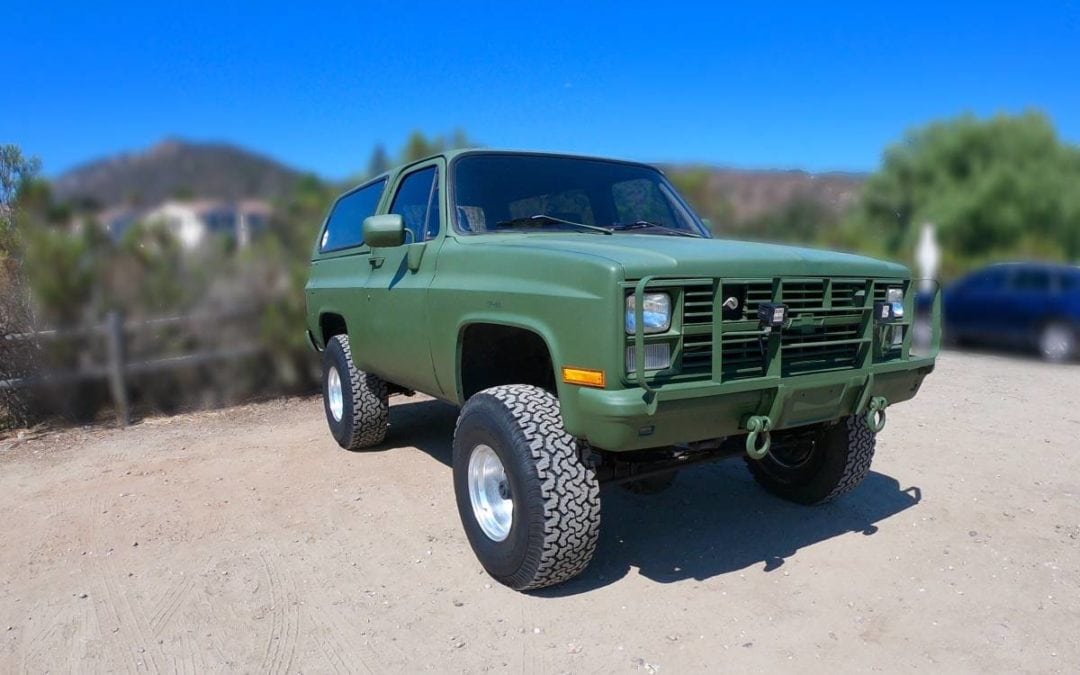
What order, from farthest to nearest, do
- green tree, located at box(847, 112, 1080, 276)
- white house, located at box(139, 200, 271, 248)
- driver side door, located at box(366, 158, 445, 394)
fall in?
1. green tree, located at box(847, 112, 1080, 276)
2. white house, located at box(139, 200, 271, 248)
3. driver side door, located at box(366, 158, 445, 394)

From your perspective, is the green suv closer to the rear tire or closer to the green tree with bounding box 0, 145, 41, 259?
the green tree with bounding box 0, 145, 41, 259

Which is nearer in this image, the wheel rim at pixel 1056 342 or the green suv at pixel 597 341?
the green suv at pixel 597 341

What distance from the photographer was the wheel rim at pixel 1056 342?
988cm

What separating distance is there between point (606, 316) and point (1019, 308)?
9993mm

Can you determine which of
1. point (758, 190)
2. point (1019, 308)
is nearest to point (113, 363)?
point (758, 190)

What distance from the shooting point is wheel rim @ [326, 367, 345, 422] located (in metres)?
5.70

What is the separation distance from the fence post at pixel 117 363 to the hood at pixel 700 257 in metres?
4.83

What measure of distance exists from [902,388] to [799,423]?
2.56 ft

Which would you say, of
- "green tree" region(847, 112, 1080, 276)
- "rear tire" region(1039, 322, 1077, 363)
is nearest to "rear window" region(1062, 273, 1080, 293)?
"rear tire" region(1039, 322, 1077, 363)

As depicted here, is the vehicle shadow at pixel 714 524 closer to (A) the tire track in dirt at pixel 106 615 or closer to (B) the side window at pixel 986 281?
(A) the tire track in dirt at pixel 106 615

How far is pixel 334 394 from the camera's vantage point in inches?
231

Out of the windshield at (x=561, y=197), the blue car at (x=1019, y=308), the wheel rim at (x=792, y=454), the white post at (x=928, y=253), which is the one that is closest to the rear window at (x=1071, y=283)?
the blue car at (x=1019, y=308)

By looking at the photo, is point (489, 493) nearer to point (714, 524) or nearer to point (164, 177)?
point (714, 524)

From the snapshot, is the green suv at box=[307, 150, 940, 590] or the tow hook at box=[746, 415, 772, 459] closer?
the green suv at box=[307, 150, 940, 590]
